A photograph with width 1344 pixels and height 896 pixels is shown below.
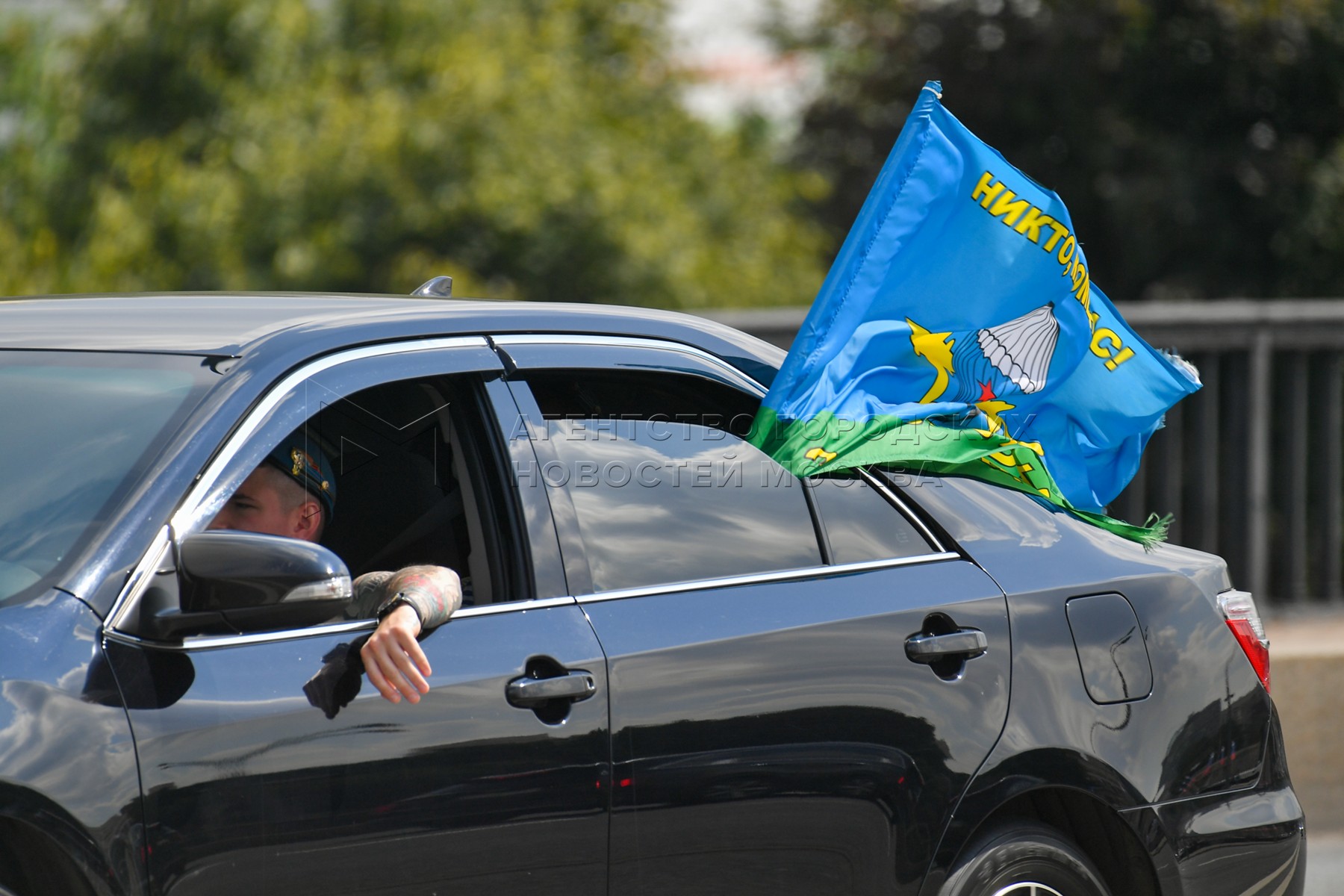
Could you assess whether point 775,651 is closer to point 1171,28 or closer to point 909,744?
point 909,744

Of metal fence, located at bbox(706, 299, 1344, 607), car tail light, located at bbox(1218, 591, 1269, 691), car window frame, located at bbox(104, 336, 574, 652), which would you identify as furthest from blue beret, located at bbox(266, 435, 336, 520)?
metal fence, located at bbox(706, 299, 1344, 607)

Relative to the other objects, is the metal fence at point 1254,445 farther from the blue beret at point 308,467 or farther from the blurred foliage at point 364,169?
the blurred foliage at point 364,169

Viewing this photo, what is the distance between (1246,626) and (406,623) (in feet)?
6.95

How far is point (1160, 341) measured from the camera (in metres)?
6.66

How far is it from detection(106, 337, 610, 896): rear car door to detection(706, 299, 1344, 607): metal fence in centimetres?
370

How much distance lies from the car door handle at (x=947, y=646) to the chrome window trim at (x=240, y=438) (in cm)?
105

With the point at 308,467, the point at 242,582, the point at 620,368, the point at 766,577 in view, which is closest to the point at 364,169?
the point at 620,368

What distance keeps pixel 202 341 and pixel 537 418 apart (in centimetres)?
63

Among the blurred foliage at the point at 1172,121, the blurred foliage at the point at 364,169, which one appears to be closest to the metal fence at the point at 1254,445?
the blurred foliage at the point at 364,169

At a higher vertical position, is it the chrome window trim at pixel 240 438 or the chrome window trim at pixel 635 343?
the chrome window trim at pixel 635 343

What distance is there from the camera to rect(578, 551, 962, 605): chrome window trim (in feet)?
9.65

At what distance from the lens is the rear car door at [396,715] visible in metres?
2.39

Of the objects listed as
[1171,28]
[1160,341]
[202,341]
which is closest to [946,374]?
[202,341]

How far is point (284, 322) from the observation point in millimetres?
2863
